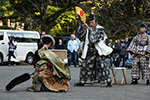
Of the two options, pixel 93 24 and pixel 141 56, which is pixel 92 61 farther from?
pixel 141 56

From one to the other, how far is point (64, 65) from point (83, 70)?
207 centimetres

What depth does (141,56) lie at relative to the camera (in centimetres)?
1294

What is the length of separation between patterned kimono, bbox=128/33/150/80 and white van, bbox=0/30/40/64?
1277 centimetres

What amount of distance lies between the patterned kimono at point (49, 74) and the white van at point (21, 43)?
14754mm

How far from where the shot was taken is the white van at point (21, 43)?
2448cm

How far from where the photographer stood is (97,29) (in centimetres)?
1201

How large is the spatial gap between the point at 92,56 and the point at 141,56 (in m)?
1.80

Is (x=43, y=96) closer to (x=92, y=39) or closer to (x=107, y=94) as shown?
(x=107, y=94)

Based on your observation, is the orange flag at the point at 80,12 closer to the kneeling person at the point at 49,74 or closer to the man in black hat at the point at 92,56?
the man in black hat at the point at 92,56

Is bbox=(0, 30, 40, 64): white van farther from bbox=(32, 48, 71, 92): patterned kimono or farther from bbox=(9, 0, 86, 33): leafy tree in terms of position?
bbox=(32, 48, 71, 92): patterned kimono

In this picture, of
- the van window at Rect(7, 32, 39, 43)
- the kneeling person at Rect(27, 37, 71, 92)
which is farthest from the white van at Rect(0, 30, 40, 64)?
the kneeling person at Rect(27, 37, 71, 92)

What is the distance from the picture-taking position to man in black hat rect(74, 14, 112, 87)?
11875 millimetres

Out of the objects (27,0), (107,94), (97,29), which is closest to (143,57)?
(97,29)

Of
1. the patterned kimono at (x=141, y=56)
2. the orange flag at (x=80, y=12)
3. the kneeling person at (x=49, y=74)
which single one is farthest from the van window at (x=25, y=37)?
the kneeling person at (x=49, y=74)
